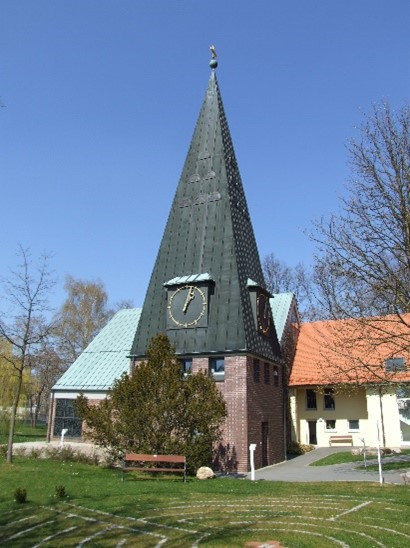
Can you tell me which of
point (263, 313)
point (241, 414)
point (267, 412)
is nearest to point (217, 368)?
point (241, 414)

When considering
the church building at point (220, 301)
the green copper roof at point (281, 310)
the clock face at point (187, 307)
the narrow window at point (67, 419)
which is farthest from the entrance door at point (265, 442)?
the narrow window at point (67, 419)

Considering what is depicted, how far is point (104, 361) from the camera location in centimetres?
3158

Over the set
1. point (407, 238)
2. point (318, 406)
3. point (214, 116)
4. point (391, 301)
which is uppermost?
point (214, 116)

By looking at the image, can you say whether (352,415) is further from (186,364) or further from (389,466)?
(186,364)

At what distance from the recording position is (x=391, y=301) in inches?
611

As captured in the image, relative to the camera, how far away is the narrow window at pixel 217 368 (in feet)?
75.5

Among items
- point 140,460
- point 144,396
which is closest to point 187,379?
point 144,396

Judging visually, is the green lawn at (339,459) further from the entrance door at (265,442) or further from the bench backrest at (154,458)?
the bench backrest at (154,458)

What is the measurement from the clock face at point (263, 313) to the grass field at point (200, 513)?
903 cm

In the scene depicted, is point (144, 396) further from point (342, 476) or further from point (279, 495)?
point (342, 476)

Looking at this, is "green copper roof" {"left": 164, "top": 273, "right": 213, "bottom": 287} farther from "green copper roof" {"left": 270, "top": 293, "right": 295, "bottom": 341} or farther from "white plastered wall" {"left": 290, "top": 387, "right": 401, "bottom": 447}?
"white plastered wall" {"left": 290, "top": 387, "right": 401, "bottom": 447}

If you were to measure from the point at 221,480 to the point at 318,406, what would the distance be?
48.9ft

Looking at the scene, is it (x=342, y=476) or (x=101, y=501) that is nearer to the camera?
(x=101, y=501)

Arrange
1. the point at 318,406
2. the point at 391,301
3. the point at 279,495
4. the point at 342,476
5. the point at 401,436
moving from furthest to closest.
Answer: the point at 318,406 → the point at 401,436 → the point at 342,476 → the point at 391,301 → the point at 279,495
